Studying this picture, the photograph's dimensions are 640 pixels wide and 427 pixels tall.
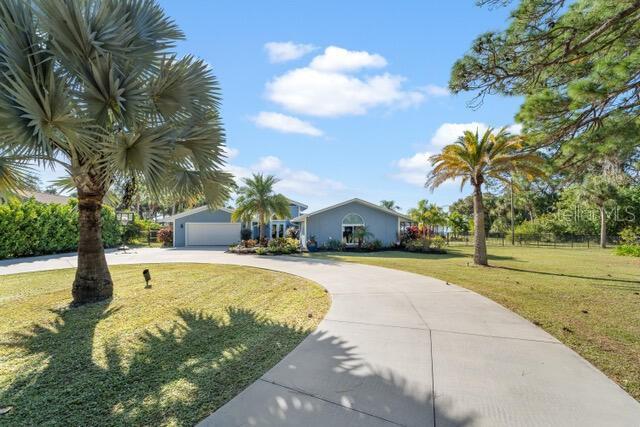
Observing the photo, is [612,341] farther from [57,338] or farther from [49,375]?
[57,338]

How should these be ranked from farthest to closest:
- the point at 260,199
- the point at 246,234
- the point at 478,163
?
the point at 246,234 < the point at 260,199 < the point at 478,163

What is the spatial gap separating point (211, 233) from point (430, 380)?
90.7 ft

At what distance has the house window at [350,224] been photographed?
76.7ft

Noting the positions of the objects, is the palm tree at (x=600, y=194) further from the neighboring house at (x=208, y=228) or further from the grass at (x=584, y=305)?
the neighboring house at (x=208, y=228)

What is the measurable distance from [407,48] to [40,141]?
9.24 m

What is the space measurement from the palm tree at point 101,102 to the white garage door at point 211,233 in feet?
71.5

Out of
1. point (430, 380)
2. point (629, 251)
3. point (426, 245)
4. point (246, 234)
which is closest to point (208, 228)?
point (246, 234)

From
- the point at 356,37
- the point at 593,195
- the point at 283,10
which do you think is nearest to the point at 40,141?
the point at 283,10

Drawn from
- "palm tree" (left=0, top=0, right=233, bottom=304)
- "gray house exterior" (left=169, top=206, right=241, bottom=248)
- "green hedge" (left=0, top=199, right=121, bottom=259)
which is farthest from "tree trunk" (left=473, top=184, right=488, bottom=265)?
"gray house exterior" (left=169, top=206, right=241, bottom=248)

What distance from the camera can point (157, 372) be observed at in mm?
3727

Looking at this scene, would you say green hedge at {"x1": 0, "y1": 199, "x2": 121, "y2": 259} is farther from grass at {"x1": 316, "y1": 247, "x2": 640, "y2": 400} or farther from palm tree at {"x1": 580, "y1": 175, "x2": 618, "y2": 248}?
palm tree at {"x1": 580, "y1": 175, "x2": 618, "y2": 248}

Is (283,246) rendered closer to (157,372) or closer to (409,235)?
(409,235)

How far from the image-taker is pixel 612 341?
15.1ft

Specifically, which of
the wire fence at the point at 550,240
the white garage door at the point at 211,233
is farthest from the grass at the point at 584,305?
the wire fence at the point at 550,240
